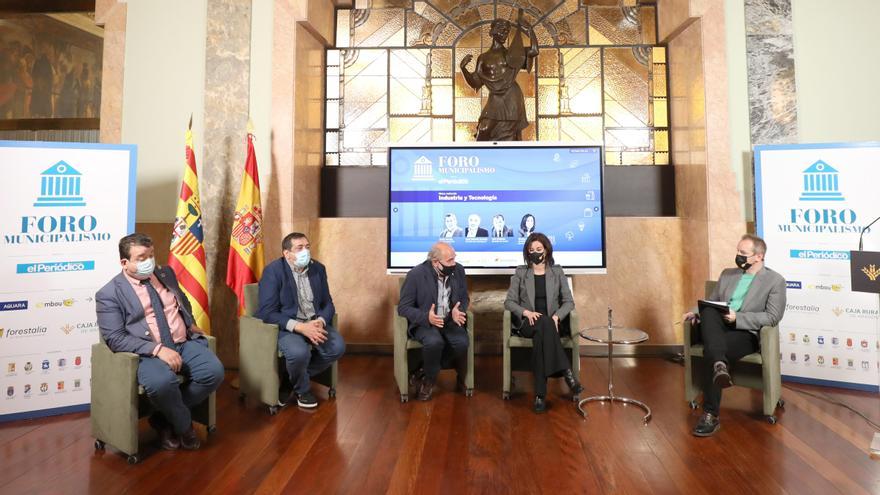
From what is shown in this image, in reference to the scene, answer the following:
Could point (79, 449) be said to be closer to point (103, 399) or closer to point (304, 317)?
point (103, 399)

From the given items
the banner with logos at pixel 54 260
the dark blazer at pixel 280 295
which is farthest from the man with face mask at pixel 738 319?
the banner with logos at pixel 54 260

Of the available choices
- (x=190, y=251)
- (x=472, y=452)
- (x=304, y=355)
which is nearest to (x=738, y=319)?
(x=472, y=452)

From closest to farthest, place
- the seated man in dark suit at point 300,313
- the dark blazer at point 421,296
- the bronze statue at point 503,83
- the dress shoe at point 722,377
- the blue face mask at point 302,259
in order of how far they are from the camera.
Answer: the dress shoe at point 722,377, the seated man in dark suit at point 300,313, the blue face mask at point 302,259, the dark blazer at point 421,296, the bronze statue at point 503,83

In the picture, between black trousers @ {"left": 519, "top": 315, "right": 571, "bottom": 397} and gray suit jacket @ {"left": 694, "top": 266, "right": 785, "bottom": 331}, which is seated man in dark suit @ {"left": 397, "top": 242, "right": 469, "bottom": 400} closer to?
black trousers @ {"left": 519, "top": 315, "right": 571, "bottom": 397}

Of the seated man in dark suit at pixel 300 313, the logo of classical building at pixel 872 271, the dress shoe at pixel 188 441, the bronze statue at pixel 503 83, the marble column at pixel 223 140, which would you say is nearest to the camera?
the dress shoe at pixel 188 441

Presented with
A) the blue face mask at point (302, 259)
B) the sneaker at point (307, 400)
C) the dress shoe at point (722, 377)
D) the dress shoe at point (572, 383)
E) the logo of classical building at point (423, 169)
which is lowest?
the sneaker at point (307, 400)

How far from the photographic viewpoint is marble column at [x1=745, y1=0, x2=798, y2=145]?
4477mm

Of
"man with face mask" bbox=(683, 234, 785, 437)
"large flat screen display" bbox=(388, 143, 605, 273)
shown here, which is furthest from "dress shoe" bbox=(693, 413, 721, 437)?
"large flat screen display" bbox=(388, 143, 605, 273)

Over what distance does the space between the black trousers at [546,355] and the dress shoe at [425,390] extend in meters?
0.76

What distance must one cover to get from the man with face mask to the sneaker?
2410 millimetres

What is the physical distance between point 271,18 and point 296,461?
3928mm

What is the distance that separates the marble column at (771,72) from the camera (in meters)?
4.48


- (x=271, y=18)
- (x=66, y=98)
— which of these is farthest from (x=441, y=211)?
(x=66, y=98)

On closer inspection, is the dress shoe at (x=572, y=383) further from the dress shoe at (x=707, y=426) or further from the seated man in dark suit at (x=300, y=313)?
the seated man in dark suit at (x=300, y=313)
